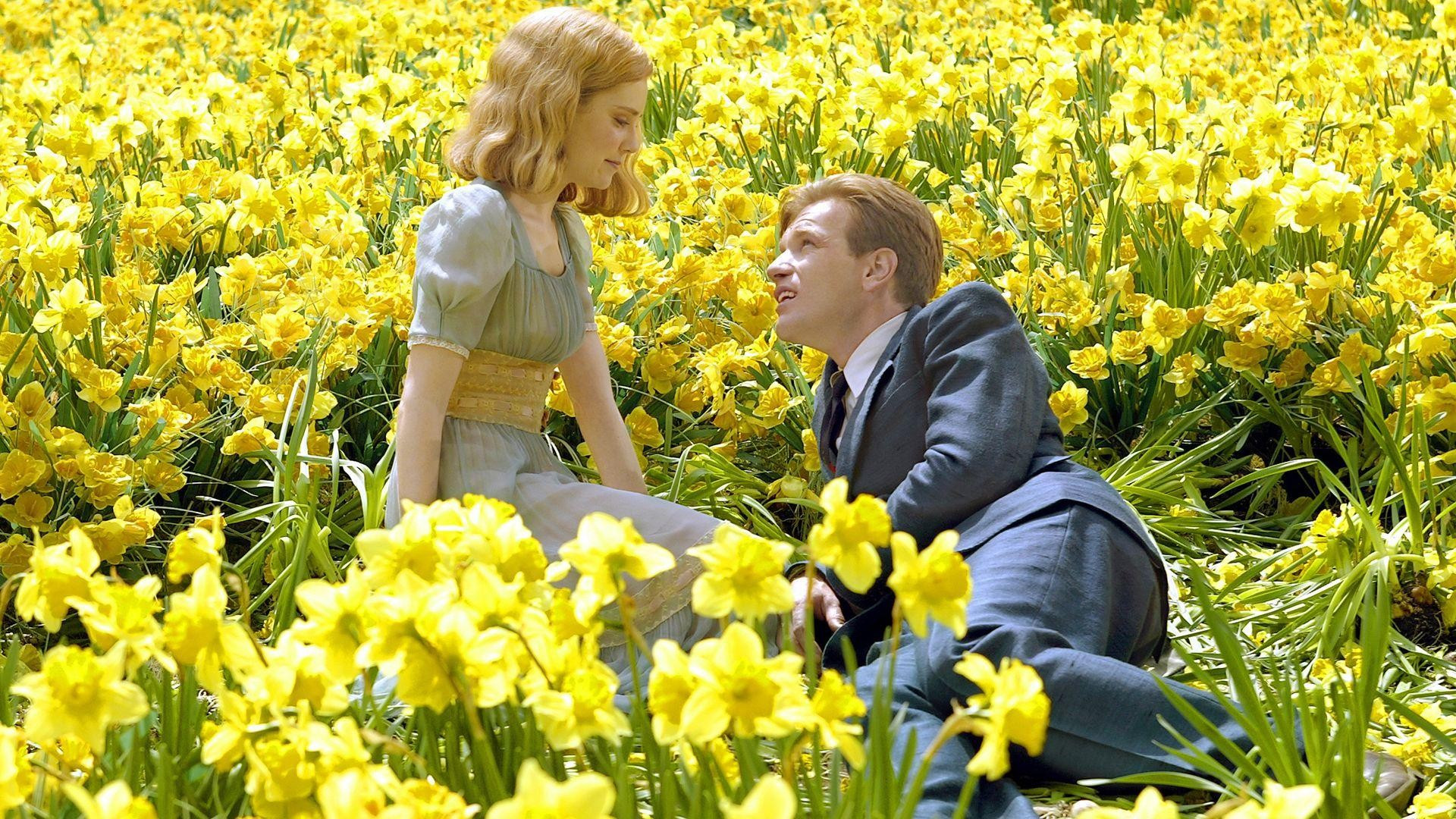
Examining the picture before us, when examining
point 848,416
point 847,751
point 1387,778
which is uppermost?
point 847,751

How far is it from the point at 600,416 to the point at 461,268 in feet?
1.50

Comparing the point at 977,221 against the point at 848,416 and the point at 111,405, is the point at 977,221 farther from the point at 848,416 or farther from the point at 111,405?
the point at 111,405

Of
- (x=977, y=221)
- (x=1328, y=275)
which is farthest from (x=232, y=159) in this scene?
(x=1328, y=275)

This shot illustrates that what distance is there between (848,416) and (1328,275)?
3.63 feet

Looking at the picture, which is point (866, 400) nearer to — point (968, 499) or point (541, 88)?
point (968, 499)

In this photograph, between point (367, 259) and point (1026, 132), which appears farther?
point (1026, 132)

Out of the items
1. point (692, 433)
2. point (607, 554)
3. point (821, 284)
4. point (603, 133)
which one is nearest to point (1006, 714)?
point (607, 554)

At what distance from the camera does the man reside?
6.52 feet

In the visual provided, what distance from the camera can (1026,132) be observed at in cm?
396

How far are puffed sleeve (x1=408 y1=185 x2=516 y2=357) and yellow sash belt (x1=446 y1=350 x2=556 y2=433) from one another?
0.20 ft

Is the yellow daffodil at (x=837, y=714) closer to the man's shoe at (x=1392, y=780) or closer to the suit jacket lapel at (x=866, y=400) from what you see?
the man's shoe at (x=1392, y=780)

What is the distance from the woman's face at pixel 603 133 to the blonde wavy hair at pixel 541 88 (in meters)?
0.01

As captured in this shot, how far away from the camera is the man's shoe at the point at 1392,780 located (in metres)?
1.85

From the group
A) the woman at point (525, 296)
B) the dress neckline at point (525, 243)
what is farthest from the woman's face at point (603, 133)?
the dress neckline at point (525, 243)
